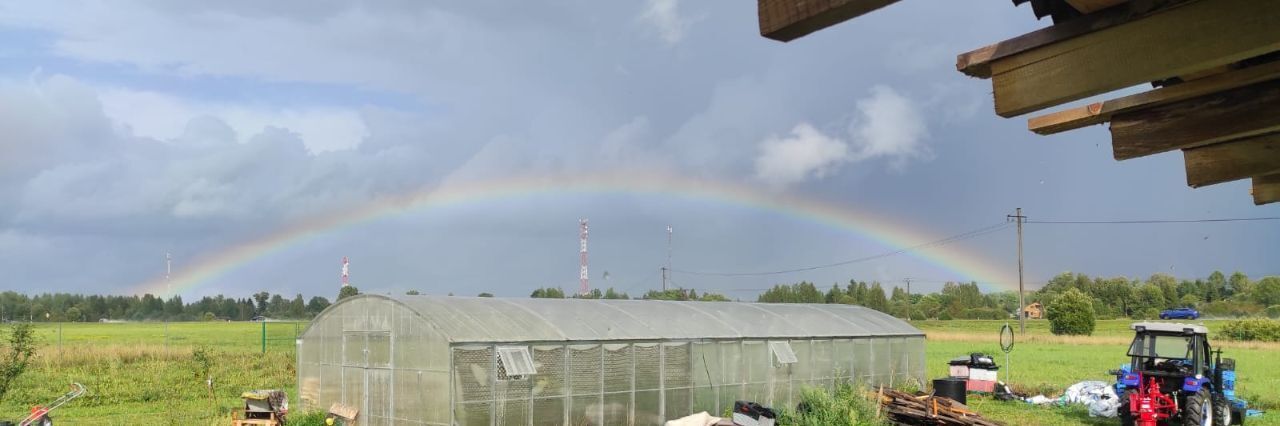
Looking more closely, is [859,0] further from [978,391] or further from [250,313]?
[250,313]

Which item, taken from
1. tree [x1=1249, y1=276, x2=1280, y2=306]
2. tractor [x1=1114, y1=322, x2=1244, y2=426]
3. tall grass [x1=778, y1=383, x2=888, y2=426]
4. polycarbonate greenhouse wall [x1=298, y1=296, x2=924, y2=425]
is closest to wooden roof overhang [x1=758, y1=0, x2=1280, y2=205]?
polycarbonate greenhouse wall [x1=298, y1=296, x2=924, y2=425]

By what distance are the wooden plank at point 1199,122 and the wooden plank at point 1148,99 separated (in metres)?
0.04

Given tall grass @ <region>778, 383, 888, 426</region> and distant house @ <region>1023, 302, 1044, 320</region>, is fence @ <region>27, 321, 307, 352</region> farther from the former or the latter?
distant house @ <region>1023, 302, 1044, 320</region>

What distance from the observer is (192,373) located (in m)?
28.9

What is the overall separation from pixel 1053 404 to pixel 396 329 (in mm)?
16347

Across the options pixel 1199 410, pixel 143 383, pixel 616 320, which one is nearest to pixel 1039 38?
pixel 616 320

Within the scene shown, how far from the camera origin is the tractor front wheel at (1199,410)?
1711cm

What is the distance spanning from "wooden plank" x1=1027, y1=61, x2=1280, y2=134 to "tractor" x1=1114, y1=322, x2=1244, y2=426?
52.5ft

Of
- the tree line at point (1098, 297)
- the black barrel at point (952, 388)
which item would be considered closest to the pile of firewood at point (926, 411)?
the black barrel at point (952, 388)

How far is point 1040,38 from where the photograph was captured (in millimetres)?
2705

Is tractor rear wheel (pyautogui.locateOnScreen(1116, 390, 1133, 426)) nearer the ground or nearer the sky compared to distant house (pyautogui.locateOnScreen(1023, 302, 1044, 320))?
nearer the sky

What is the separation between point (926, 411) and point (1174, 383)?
466 cm

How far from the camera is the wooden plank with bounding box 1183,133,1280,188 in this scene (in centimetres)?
373

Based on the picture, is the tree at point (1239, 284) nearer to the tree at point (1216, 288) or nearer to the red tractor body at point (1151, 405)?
the tree at point (1216, 288)
